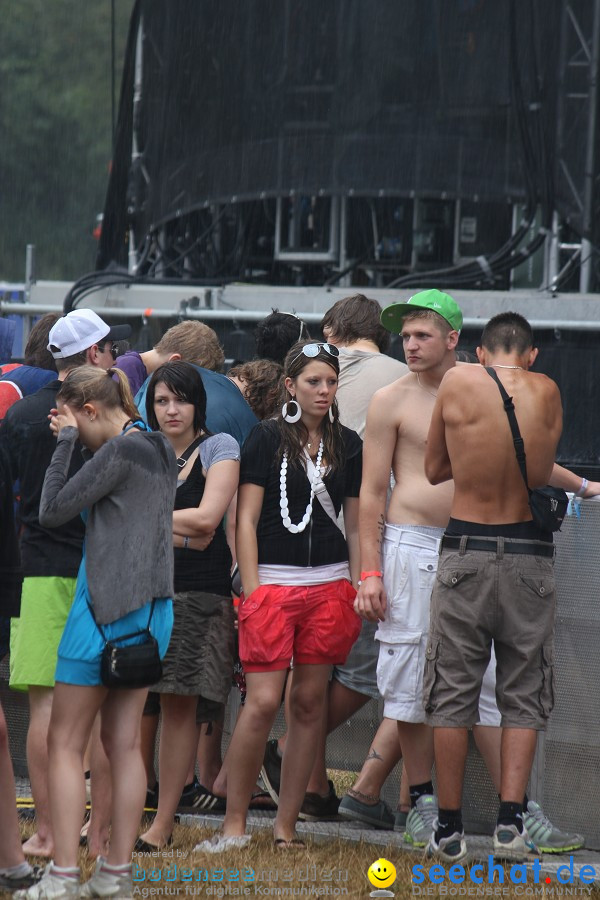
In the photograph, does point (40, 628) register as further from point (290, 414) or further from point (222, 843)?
point (290, 414)

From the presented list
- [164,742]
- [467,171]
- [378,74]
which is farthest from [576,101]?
[164,742]

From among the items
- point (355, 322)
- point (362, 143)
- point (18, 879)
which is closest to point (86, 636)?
point (18, 879)

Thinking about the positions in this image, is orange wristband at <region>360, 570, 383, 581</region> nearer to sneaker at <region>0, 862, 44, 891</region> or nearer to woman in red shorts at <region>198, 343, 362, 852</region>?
woman in red shorts at <region>198, 343, 362, 852</region>

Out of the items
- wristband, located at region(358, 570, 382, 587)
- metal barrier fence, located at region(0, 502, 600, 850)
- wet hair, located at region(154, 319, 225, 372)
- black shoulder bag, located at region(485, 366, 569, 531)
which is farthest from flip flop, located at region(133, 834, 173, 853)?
wet hair, located at region(154, 319, 225, 372)

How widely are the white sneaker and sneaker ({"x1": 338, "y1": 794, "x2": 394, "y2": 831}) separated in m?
0.55

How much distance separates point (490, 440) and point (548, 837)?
1.51m

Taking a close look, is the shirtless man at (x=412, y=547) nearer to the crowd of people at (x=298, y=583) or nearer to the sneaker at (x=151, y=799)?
the crowd of people at (x=298, y=583)

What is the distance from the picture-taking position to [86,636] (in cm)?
418

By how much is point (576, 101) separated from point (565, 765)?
Answer: 7691 millimetres

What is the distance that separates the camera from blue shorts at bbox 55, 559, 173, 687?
415cm

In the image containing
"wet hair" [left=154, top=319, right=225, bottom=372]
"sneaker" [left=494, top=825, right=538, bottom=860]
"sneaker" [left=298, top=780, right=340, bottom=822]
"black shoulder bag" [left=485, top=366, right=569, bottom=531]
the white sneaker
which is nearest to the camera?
"sneaker" [left=494, top=825, right=538, bottom=860]

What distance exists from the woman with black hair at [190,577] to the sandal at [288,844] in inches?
16.1

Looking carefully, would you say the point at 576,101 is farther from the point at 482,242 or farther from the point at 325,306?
the point at 325,306

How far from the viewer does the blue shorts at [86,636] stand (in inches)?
163
